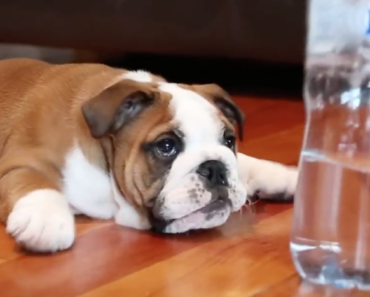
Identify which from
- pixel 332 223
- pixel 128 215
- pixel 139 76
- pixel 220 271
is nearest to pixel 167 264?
pixel 220 271

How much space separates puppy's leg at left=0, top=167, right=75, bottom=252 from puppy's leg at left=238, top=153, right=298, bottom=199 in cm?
42

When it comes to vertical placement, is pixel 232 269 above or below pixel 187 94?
below

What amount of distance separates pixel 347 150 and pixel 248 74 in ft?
5.52

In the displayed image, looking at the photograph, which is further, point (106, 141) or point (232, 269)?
point (106, 141)

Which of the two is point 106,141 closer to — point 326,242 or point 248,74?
point 326,242

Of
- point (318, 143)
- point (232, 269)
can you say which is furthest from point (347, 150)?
point (232, 269)

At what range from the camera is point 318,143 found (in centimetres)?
136

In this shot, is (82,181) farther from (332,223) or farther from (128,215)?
(332,223)

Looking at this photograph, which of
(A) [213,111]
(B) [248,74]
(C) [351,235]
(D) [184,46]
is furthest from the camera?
(B) [248,74]

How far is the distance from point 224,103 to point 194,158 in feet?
0.71

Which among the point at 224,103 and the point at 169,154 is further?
the point at 224,103

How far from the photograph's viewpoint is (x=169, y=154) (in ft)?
4.54

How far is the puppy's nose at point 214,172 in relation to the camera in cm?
136

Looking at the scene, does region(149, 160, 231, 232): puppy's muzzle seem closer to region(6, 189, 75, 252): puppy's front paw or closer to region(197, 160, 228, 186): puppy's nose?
region(197, 160, 228, 186): puppy's nose
